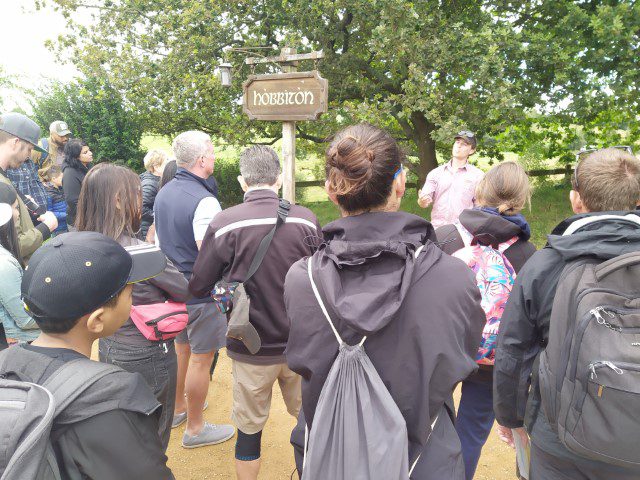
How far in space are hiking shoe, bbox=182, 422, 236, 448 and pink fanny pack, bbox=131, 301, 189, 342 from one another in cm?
137

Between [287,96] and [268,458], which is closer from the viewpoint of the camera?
[268,458]

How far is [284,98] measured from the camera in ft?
16.1

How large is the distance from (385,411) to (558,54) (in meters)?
8.35

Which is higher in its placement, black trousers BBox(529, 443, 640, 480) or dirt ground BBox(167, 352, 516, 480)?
black trousers BBox(529, 443, 640, 480)

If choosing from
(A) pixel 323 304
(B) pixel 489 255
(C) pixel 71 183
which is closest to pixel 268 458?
(B) pixel 489 255

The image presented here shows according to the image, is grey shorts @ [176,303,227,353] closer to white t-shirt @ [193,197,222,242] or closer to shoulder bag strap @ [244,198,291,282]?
white t-shirt @ [193,197,222,242]

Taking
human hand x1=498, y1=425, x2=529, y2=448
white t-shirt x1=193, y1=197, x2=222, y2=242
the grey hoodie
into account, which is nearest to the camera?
the grey hoodie

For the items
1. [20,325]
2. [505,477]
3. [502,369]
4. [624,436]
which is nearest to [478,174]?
[505,477]

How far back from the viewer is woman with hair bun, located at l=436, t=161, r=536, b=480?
2.29 metres

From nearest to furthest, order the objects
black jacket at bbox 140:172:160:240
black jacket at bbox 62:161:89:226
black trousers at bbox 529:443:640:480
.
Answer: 1. black trousers at bbox 529:443:640:480
2. black jacket at bbox 140:172:160:240
3. black jacket at bbox 62:161:89:226

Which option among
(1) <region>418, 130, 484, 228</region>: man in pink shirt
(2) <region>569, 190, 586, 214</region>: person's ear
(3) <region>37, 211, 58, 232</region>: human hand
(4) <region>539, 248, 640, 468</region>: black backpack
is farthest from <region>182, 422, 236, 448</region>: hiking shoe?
(1) <region>418, 130, 484, 228</region>: man in pink shirt

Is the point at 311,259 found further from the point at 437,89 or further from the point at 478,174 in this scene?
the point at 437,89

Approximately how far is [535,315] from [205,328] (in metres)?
2.17

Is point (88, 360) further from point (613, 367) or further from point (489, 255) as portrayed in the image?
point (489, 255)
